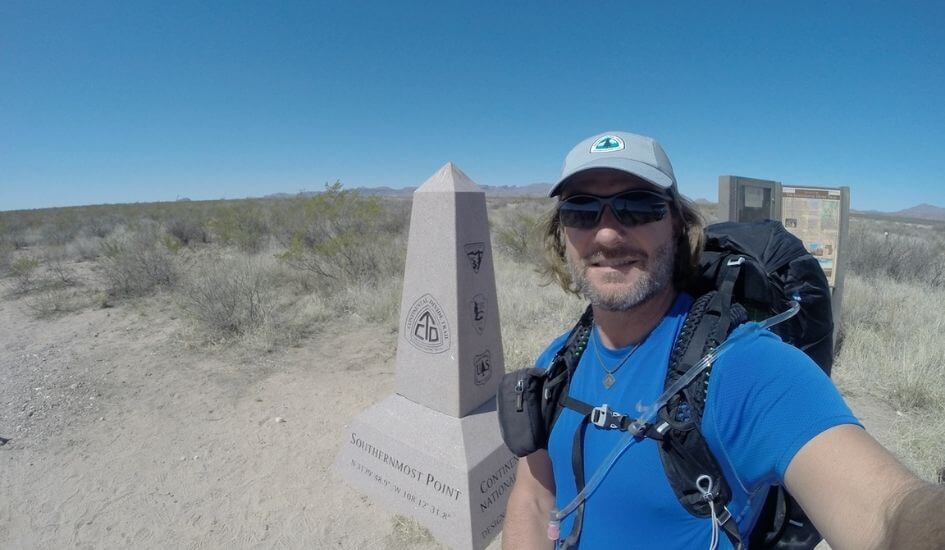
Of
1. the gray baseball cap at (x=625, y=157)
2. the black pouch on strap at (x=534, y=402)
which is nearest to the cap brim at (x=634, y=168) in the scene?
the gray baseball cap at (x=625, y=157)

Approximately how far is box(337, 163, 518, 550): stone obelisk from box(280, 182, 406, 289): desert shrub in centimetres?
553

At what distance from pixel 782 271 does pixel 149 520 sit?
383 cm

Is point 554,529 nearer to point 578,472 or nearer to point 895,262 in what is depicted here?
point 578,472

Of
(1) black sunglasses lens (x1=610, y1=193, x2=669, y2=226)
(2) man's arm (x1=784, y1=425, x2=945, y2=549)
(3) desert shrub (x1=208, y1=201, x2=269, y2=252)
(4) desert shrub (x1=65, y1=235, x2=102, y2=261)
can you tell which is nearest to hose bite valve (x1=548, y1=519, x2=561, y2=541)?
(2) man's arm (x1=784, y1=425, x2=945, y2=549)

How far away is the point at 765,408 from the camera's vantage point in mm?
966

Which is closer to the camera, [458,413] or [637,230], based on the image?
[637,230]

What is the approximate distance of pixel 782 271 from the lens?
4.43 feet

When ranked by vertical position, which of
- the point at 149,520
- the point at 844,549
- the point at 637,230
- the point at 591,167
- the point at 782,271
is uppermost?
the point at 591,167

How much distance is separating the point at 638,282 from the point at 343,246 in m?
8.27

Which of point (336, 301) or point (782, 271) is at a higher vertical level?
point (782, 271)

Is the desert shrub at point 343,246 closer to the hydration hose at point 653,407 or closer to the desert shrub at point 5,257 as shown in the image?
the desert shrub at point 5,257

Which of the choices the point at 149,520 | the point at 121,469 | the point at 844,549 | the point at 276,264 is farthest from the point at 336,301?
the point at 844,549

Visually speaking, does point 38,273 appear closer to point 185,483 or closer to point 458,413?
point 185,483

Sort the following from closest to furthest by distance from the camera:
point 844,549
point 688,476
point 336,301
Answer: point 844,549 → point 688,476 → point 336,301
